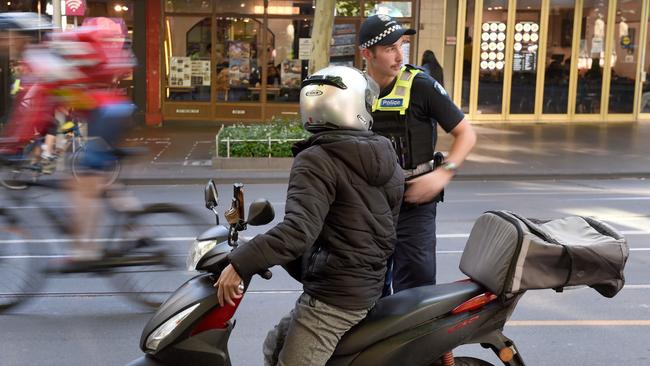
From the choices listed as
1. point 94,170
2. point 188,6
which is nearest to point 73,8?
point 188,6

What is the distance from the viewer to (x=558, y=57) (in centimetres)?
2230

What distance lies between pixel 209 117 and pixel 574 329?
16534mm

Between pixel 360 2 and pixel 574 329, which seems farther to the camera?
pixel 360 2

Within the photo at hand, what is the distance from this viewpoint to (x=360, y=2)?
67.8 feet

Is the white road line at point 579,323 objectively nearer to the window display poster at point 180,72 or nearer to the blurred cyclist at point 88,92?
the blurred cyclist at point 88,92

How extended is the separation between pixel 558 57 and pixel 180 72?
1034cm

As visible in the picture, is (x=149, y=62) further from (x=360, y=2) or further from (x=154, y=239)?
(x=154, y=239)

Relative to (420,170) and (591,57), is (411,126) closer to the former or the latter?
(420,170)

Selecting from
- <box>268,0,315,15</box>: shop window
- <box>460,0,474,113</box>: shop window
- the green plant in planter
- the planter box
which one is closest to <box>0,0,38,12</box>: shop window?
<box>268,0,315,15</box>: shop window

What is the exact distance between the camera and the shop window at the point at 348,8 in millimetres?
20750

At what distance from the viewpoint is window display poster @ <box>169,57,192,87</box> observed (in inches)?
823

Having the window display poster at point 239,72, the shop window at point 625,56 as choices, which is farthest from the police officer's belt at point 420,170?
the shop window at point 625,56

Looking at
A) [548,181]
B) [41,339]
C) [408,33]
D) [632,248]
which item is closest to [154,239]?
[41,339]

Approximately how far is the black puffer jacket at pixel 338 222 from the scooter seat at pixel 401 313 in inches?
3.6
